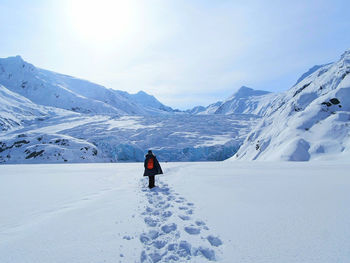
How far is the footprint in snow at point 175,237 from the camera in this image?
294 cm

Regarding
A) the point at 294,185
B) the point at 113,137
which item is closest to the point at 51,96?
the point at 113,137

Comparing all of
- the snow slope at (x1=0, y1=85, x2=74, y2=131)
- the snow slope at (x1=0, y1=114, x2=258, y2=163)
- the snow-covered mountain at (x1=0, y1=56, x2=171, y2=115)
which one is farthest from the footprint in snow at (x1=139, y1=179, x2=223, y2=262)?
the snow-covered mountain at (x1=0, y1=56, x2=171, y2=115)

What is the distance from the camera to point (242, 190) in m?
6.50

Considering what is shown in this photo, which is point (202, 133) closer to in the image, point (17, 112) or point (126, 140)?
point (126, 140)

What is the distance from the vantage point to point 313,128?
2855 cm

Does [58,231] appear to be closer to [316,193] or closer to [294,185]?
[316,193]

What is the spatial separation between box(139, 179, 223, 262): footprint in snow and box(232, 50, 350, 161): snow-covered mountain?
23.1 m

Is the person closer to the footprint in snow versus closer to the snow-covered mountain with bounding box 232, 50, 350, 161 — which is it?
the footprint in snow

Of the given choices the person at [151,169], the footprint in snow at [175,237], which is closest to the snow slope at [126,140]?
the person at [151,169]

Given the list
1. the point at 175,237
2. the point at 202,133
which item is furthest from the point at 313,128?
the point at 202,133

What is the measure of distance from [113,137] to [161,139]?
518 inches

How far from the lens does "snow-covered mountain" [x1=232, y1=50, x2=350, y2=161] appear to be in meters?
24.1

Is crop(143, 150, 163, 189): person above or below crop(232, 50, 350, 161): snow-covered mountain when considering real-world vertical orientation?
below

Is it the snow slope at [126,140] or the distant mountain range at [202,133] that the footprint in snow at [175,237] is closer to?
the distant mountain range at [202,133]
